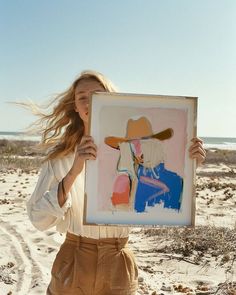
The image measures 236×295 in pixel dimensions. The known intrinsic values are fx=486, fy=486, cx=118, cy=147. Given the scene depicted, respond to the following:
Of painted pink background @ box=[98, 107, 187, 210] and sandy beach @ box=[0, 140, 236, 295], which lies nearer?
painted pink background @ box=[98, 107, 187, 210]

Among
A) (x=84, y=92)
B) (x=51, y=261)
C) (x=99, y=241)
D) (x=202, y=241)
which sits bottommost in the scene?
(x=51, y=261)

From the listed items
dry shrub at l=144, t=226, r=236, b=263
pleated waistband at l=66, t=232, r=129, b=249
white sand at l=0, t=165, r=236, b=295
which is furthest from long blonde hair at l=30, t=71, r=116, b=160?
dry shrub at l=144, t=226, r=236, b=263

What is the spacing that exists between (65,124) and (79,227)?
0.74m

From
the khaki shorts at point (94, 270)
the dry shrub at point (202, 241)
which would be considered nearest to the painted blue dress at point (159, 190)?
the khaki shorts at point (94, 270)

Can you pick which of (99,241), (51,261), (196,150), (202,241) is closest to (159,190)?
(196,150)

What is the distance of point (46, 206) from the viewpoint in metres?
2.86

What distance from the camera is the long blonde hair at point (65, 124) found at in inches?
122

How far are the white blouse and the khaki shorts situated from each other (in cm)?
6

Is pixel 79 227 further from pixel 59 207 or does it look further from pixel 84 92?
pixel 84 92

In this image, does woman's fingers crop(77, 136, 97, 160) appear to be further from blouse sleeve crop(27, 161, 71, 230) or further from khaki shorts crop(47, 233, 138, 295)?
khaki shorts crop(47, 233, 138, 295)

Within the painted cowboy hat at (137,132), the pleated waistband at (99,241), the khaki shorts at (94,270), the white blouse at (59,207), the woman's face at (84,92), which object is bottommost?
the khaki shorts at (94,270)

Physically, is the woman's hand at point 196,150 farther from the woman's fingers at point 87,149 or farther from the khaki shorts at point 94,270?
the khaki shorts at point 94,270

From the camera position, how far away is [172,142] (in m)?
2.94

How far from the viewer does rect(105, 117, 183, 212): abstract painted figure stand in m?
2.92
